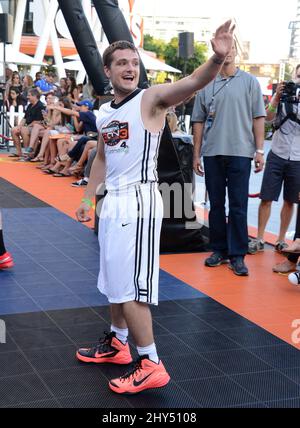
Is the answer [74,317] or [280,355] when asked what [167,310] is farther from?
[280,355]

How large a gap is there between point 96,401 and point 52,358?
0.61m

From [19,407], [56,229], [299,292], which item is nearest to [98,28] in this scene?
[56,229]

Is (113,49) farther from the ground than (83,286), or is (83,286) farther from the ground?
(113,49)

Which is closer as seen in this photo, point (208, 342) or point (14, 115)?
point (208, 342)

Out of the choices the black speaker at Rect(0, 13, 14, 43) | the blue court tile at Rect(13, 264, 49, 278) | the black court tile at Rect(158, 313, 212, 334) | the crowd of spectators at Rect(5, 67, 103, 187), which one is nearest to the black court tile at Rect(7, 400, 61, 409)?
the black court tile at Rect(158, 313, 212, 334)

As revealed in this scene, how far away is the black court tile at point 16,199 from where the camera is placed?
28.8 feet

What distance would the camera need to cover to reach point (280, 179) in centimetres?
651

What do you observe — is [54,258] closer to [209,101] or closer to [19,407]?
[209,101]

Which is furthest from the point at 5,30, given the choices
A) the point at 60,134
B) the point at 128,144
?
the point at 128,144

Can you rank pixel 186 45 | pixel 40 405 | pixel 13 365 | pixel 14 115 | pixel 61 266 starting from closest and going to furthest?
pixel 40 405 → pixel 13 365 → pixel 61 266 → pixel 186 45 → pixel 14 115

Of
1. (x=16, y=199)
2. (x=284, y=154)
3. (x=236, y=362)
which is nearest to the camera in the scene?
(x=236, y=362)

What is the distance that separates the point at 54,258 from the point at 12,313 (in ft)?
5.19

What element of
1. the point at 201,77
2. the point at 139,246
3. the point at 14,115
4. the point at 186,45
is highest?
the point at 186,45

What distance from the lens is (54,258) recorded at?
6.16m
